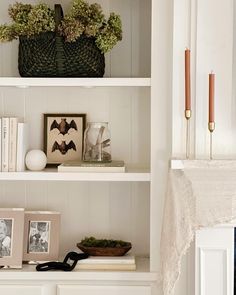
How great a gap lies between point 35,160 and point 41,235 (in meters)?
0.33

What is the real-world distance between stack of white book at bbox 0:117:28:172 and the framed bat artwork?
201 millimetres

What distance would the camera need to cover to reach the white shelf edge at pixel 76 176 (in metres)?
2.75

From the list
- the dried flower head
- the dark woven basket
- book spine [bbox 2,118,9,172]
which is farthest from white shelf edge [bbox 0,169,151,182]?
the dried flower head

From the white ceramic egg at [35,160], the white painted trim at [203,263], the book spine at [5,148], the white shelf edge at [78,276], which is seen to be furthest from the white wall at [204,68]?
the book spine at [5,148]

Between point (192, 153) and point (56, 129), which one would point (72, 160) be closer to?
point (56, 129)

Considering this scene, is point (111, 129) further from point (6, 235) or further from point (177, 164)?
point (6, 235)

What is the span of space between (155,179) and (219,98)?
0.41 meters

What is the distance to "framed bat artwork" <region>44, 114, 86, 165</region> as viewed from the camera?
3.02m

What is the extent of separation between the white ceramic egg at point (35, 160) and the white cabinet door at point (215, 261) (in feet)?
2.45

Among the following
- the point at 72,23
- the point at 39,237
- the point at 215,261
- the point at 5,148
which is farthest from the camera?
the point at 39,237

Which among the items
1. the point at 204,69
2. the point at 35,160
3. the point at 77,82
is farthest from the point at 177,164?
the point at 35,160

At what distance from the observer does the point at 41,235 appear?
2949 millimetres

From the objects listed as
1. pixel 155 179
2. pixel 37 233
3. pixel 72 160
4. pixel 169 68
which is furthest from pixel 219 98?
pixel 37 233

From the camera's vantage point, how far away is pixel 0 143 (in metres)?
2.83
